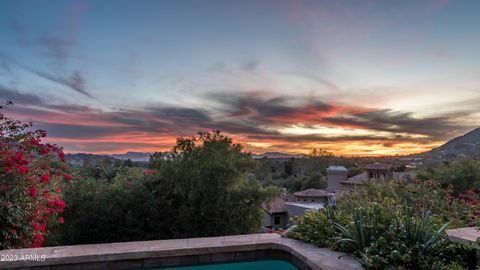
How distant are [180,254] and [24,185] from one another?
269 centimetres

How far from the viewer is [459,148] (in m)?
23.1

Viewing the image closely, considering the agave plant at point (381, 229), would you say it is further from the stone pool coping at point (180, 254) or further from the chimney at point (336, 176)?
the chimney at point (336, 176)

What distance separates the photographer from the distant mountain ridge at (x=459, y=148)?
2024 centimetres

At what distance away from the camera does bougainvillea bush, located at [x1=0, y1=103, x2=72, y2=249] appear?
510cm

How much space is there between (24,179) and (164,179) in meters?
3.58

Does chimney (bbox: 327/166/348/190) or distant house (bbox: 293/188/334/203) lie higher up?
chimney (bbox: 327/166/348/190)

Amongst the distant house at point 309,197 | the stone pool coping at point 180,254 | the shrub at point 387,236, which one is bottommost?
the distant house at point 309,197

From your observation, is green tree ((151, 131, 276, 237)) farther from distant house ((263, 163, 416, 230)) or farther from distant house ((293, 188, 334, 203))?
distant house ((293, 188, 334, 203))

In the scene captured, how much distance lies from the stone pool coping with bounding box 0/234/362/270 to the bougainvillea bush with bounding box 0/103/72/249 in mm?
338

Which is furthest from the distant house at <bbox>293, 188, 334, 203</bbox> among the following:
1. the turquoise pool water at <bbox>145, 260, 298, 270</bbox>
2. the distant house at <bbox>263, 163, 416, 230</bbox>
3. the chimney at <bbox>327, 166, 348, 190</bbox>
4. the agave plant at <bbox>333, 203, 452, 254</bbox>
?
the agave plant at <bbox>333, 203, 452, 254</bbox>

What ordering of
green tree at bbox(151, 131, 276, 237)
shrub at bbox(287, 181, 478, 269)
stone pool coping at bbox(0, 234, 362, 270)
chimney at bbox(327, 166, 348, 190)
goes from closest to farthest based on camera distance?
shrub at bbox(287, 181, 478, 269) < stone pool coping at bbox(0, 234, 362, 270) < green tree at bbox(151, 131, 276, 237) < chimney at bbox(327, 166, 348, 190)

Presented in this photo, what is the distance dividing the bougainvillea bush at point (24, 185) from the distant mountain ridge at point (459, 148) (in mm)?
20939

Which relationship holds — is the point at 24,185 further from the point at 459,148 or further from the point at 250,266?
the point at 459,148

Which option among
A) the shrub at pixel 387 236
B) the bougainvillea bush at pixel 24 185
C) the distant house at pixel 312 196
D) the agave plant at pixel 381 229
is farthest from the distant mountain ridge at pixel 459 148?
the bougainvillea bush at pixel 24 185
